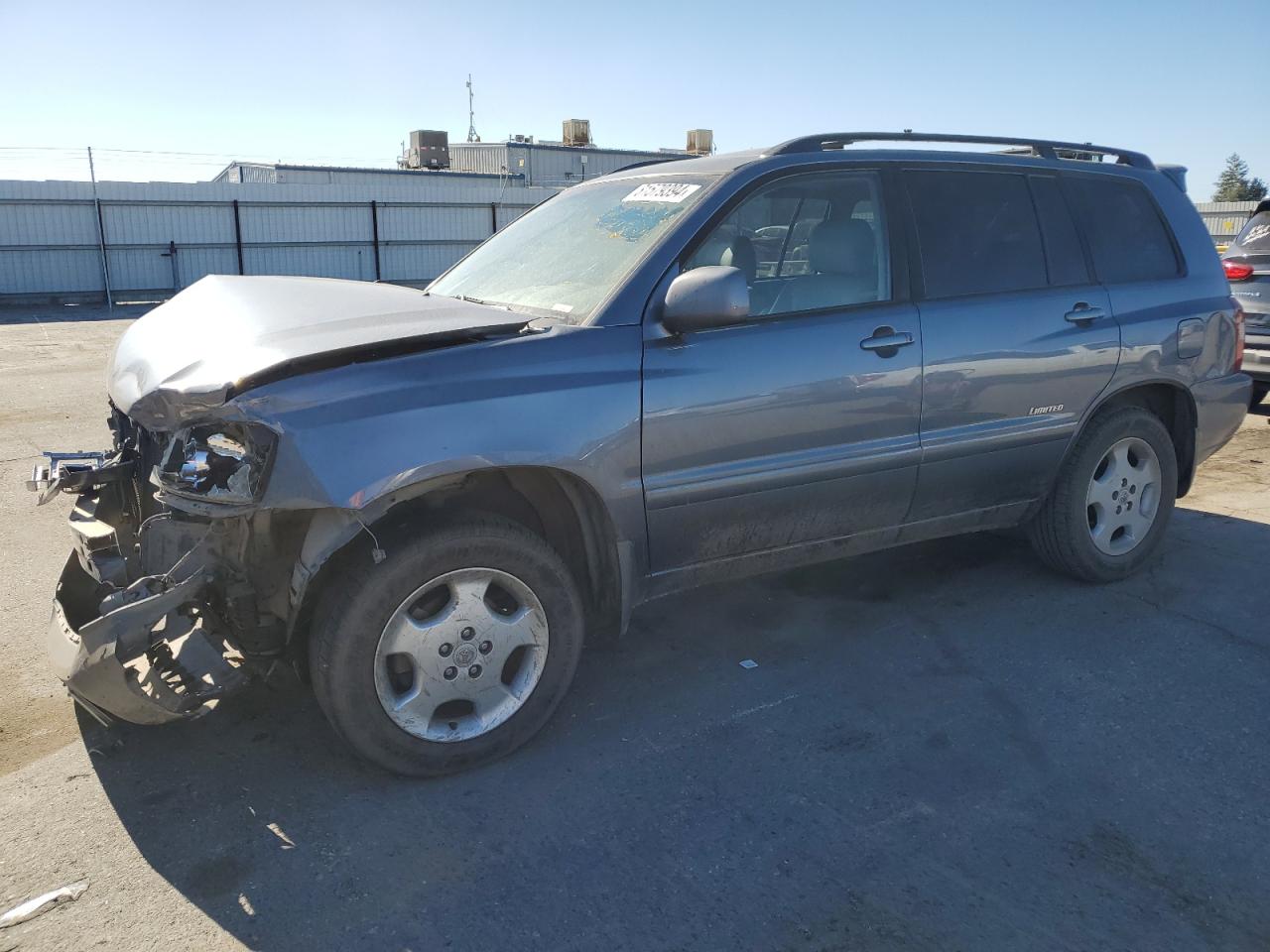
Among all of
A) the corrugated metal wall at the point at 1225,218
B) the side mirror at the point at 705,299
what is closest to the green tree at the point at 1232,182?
the corrugated metal wall at the point at 1225,218

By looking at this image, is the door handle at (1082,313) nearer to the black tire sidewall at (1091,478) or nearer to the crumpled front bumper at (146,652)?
the black tire sidewall at (1091,478)

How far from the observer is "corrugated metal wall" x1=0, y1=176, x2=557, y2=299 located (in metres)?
20.9

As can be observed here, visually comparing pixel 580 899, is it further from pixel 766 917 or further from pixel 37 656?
pixel 37 656

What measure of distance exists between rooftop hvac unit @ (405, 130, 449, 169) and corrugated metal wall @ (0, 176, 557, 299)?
8.22 meters

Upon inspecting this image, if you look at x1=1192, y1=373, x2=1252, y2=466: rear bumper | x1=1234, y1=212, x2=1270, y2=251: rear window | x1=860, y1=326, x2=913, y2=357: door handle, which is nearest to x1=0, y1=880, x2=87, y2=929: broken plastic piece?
x1=860, y1=326, x2=913, y2=357: door handle

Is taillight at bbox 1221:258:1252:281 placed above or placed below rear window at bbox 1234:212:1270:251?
below

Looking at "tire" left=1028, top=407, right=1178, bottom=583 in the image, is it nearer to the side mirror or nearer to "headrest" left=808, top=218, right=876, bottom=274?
"headrest" left=808, top=218, right=876, bottom=274

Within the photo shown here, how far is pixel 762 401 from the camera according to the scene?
140 inches

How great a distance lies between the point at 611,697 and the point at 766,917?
128cm

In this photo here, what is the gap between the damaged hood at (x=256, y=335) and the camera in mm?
2873

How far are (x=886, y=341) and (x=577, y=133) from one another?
114ft

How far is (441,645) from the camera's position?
3123 millimetres

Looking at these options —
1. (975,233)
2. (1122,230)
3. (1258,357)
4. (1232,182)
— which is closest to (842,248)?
(975,233)

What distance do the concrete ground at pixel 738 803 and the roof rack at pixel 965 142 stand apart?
1966mm
